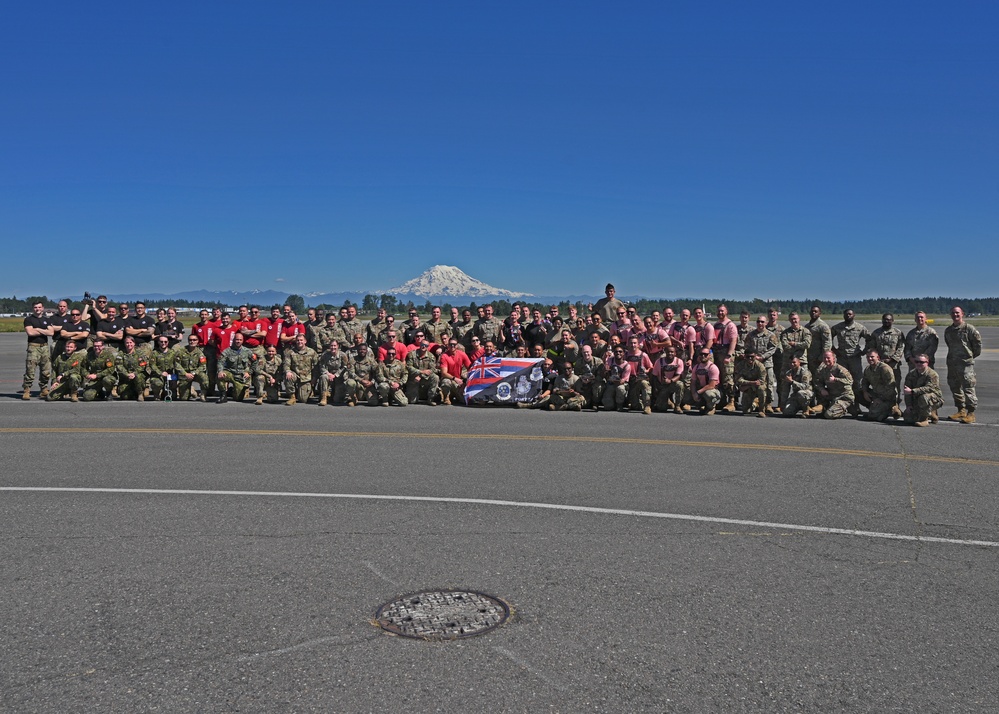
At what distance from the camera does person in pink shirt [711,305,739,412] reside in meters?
16.2

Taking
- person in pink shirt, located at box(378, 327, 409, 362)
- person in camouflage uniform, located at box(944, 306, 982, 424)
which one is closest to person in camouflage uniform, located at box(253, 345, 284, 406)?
person in pink shirt, located at box(378, 327, 409, 362)

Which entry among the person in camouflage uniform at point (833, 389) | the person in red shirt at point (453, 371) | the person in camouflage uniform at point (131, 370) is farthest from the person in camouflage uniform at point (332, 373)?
Answer: the person in camouflage uniform at point (833, 389)

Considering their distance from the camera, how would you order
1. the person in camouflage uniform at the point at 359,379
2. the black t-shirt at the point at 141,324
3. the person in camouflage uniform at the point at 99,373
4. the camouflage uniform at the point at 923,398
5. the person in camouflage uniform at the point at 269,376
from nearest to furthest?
the camouflage uniform at the point at 923,398 < the person in camouflage uniform at the point at 359,379 < the person in camouflage uniform at the point at 269,376 < the person in camouflage uniform at the point at 99,373 < the black t-shirt at the point at 141,324

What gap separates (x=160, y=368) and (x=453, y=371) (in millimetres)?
6318

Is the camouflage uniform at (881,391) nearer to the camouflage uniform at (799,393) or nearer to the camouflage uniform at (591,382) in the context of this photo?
the camouflage uniform at (799,393)

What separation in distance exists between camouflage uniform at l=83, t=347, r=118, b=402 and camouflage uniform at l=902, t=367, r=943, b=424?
1563 cm

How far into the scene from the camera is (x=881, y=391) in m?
14.8

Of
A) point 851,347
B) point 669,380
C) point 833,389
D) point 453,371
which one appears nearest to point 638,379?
point 669,380

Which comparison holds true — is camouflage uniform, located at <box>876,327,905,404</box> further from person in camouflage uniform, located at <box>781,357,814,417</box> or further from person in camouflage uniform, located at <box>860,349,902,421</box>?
person in camouflage uniform, located at <box>781,357,814,417</box>

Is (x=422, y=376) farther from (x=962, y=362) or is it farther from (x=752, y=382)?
(x=962, y=362)

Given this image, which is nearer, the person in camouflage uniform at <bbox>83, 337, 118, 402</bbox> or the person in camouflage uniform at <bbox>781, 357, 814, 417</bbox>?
the person in camouflage uniform at <bbox>781, 357, 814, 417</bbox>

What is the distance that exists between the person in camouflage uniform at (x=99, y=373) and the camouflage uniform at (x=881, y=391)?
15.2 m

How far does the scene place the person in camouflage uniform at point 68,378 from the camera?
57.5ft

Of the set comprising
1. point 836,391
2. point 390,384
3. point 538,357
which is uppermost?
point 538,357
